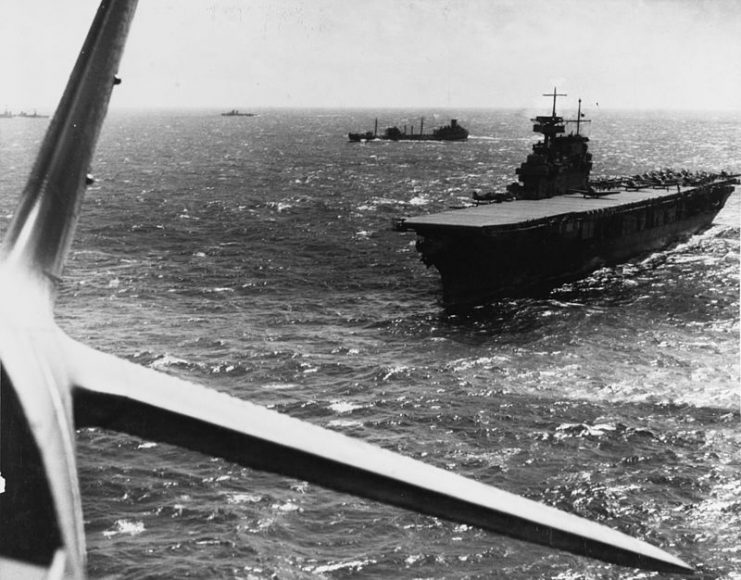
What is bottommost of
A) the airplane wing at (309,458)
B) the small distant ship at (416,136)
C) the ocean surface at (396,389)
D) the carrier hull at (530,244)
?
the ocean surface at (396,389)

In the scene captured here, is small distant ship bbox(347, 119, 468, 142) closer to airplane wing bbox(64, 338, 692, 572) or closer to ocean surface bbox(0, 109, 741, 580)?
ocean surface bbox(0, 109, 741, 580)

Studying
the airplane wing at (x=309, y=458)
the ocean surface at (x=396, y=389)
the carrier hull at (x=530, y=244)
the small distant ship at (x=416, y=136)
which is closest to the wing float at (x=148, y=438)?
the airplane wing at (x=309, y=458)

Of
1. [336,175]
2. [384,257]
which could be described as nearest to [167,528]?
[384,257]

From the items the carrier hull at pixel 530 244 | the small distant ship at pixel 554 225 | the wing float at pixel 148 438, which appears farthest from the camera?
the small distant ship at pixel 554 225

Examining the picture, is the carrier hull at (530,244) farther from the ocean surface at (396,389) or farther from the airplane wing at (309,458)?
the airplane wing at (309,458)

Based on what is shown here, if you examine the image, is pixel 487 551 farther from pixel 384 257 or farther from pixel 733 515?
pixel 384 257

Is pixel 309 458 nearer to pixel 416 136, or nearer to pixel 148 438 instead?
pixel 148 438

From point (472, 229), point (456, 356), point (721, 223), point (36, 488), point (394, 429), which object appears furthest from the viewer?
point (721, 223)
